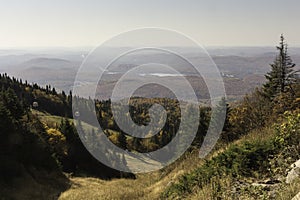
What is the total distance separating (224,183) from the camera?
6258 mm

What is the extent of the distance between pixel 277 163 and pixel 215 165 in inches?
61.2

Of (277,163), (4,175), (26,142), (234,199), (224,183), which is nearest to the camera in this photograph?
(234,199)

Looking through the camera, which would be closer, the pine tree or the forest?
the forest

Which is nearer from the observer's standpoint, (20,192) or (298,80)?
(20,192)

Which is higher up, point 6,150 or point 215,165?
point 215,165

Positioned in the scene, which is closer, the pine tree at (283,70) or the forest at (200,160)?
the forest at (200,160)

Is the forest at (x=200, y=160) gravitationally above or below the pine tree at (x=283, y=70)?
below

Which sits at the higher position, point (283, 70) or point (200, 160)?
point (283, 70)

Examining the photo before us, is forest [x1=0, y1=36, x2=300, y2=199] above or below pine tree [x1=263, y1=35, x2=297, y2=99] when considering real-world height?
below

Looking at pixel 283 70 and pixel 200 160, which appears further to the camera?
pixel 283 70

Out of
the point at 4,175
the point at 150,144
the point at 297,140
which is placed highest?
the point at 297,140

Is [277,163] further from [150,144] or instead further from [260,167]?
[150,144]

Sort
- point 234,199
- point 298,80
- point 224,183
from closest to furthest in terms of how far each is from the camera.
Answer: point 234,199, point 224,183, point 298,80

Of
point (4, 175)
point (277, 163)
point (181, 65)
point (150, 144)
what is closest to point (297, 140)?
point (277, 163)
